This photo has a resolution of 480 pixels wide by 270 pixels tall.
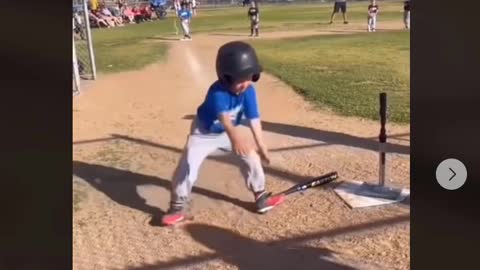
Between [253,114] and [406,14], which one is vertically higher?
[406,14]

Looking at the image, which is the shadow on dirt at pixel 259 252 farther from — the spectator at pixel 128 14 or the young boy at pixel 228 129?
the spectator at pixel 128 14

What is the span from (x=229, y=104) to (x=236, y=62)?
6.0 inches

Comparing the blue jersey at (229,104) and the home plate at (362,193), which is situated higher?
the blue jersey at (229,104)

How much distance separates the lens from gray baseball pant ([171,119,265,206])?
998 millimetres

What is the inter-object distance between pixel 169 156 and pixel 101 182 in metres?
0.21

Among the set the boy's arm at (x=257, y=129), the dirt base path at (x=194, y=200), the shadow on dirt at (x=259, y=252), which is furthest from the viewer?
the shadow on dirt at (x=259, y=252)

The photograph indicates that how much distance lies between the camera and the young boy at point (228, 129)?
67cm

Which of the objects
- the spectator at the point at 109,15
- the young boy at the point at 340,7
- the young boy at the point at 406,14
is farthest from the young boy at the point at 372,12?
the spectator at the point at 109,15

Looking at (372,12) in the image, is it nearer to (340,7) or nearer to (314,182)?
(340,7)
